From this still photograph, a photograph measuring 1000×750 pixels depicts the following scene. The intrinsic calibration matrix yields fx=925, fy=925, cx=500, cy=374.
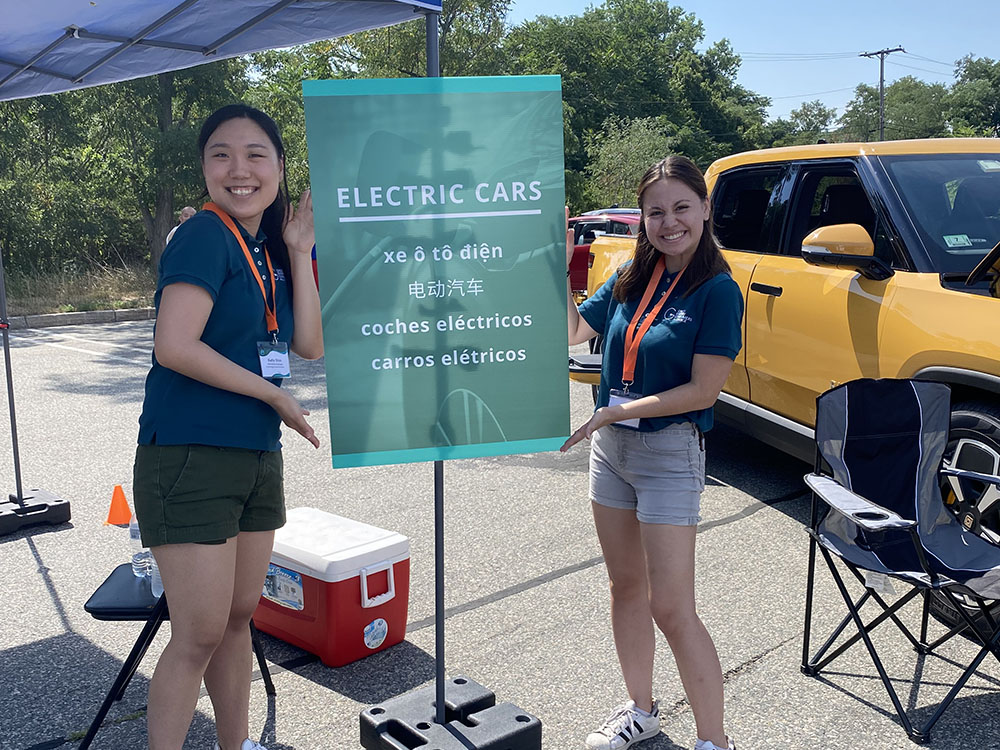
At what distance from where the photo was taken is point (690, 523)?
9.18 feet

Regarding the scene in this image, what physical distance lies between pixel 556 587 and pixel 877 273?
86.9 inches

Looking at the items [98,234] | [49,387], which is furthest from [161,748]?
[98,234]

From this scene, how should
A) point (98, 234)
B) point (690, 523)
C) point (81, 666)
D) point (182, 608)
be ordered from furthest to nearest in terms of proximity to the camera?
point (98, 234) → point (81, 666) → point (690, 523) → point (182, 608)

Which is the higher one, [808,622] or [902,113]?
[902,113]

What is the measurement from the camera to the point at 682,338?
275 centimetres

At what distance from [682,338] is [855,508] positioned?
100 cm

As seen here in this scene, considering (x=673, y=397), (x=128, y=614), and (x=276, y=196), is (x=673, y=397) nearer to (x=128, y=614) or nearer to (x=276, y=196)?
(x=276, y=196)

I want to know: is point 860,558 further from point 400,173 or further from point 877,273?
point 400,173

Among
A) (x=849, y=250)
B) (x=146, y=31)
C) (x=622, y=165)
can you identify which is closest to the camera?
(x=146, y=31)

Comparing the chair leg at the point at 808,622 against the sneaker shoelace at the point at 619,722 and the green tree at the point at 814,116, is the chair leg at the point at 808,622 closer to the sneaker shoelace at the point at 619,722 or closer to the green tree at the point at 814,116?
the sneaker shoelace at the point at 619,722

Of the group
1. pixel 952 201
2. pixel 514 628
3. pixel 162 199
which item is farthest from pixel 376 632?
pixel 162 199

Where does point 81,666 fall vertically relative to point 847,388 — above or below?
below

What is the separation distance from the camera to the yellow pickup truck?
4016 mm

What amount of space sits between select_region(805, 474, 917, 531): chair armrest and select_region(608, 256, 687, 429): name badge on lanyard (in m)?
0.90
